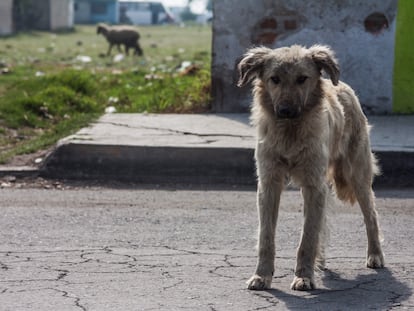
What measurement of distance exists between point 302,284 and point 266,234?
1.26 ft

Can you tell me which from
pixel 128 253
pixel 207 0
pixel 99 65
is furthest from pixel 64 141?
pixel 207 0

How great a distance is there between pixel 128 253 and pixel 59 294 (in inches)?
46.2

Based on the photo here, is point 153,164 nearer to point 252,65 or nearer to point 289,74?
point 252,65

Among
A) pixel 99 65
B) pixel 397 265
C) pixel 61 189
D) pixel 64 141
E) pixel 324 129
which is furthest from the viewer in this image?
pixel 99 65

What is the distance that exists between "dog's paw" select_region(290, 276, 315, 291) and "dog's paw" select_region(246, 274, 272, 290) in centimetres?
15

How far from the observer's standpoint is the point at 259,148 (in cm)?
635

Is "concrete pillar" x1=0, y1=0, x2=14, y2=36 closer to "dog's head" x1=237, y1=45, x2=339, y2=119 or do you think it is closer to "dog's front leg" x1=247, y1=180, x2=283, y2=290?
"dog's head" x1=237, y1=45, x2=339, y2=119

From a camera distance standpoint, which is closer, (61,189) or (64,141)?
(61,189)

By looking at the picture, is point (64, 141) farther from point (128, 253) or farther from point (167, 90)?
point (167, 90)

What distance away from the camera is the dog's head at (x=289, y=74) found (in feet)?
19.9

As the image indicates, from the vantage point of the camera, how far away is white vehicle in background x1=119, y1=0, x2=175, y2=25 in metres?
99.7

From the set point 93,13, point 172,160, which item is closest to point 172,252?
point 172,160

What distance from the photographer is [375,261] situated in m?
6.70

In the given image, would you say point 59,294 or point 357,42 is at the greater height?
point 357,42
